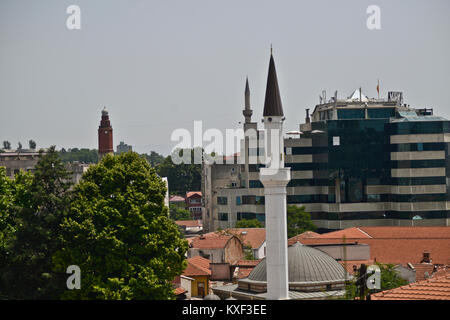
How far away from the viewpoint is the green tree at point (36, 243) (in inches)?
1629

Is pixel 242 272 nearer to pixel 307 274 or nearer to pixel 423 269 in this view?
pixel 423 269

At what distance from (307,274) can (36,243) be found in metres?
14.7

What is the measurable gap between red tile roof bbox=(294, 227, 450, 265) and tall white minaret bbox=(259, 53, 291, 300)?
26.0 metres

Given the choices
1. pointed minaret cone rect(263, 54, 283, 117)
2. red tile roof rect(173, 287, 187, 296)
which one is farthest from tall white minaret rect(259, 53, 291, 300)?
red tile roof rect(173, 287, 187, 296)

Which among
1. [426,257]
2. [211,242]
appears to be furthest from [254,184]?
[426,257]

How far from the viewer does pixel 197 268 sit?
194 feet

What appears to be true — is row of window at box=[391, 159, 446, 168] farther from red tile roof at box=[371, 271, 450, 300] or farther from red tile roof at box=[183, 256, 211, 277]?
red tile roof at box=[371, 271, 450, 300]

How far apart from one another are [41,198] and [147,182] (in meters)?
5.62

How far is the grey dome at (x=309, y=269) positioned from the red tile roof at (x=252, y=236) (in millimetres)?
28093

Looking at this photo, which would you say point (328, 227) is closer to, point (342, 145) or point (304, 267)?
point (342, 145)

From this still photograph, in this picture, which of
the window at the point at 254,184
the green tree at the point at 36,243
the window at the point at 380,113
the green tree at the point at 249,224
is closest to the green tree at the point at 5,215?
the green tree at the point at 36,243

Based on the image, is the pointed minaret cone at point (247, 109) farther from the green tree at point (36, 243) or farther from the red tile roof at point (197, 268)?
the green tree at point (36, 243)

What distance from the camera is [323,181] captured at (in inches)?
3765

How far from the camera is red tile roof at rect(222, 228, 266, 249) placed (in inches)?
3012
